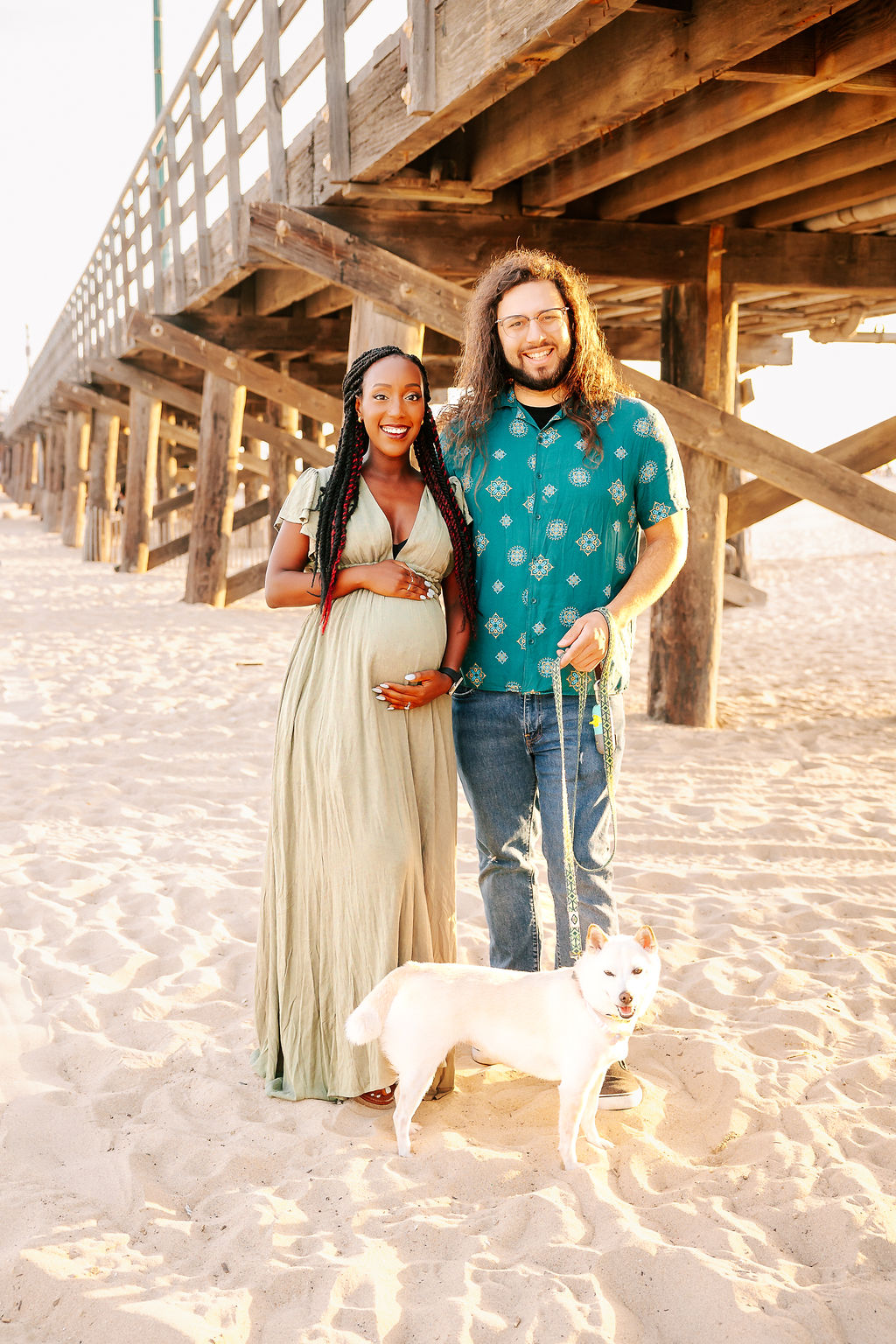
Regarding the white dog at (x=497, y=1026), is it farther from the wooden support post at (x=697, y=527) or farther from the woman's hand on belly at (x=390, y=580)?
the wooden support post at (x=697, y=527)

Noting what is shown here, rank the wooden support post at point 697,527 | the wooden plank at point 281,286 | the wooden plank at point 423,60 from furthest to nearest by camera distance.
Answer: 1. the wooden plank at point 281,286
2. the wooden support post at point 697,527
3. the wooden plank at point 423,60

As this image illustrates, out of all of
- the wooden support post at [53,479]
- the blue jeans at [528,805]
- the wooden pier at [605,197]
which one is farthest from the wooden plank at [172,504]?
the blue jeans at [528,805]

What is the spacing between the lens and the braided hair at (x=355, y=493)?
8.88 ft

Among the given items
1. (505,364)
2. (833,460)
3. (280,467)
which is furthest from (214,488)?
(505,364)

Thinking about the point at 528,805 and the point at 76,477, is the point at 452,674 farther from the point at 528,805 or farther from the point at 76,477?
the point at 76,477

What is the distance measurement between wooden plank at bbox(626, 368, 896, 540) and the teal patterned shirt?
141 inches

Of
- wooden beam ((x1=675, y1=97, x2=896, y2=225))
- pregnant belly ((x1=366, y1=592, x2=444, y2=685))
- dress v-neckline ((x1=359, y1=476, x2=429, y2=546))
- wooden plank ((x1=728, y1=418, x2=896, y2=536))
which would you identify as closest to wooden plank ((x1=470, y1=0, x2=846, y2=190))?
wooden beam ((x1=675, y1=97, x2=896, y2=225))

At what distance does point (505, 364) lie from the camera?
9.30 ft

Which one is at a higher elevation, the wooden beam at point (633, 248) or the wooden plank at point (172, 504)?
the wooden beam at point (633, 248)

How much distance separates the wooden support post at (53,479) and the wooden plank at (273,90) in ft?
73.8

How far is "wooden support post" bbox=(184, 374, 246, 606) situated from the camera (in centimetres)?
1148

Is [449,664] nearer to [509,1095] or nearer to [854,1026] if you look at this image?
[509,1095]

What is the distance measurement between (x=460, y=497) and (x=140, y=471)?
13863 mm

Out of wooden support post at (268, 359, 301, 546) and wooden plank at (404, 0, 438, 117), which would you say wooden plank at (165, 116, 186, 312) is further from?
wooden plank at (404, 0, 438, 117)
